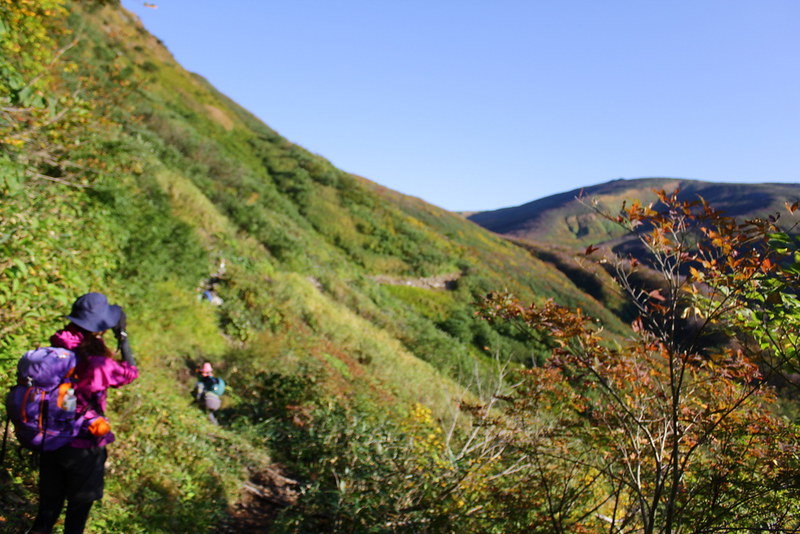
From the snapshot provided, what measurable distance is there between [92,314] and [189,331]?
20.8ft

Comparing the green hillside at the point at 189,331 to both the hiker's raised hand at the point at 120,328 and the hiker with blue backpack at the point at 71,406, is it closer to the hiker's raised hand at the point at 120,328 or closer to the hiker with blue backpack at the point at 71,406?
the hiker with blue backpack at the point at 71,406

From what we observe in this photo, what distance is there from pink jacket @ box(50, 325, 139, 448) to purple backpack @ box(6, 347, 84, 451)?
75 mm

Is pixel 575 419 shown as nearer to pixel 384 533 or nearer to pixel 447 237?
pixel 384 533

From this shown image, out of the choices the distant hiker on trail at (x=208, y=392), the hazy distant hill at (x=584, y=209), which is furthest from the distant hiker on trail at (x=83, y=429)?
the hazy distant hill at (x=584, y=209)

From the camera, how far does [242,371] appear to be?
8.61 metres

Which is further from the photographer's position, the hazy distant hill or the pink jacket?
the hazy distant hill

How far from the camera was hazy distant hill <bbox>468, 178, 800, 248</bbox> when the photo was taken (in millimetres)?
75062

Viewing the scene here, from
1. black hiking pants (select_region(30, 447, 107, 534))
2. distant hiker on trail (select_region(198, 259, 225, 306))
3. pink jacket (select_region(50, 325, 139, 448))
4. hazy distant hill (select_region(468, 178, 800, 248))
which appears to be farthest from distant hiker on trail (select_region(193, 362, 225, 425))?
hazy distant hill (select_region(468, 178, 800, 248))

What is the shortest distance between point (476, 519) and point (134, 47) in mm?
31357

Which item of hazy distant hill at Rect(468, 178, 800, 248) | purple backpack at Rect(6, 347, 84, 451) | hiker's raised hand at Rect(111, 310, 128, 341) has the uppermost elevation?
hazy distant hill at Rect(468, 178, 800, 248)

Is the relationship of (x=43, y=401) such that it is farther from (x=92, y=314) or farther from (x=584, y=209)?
(x=584, y=209)

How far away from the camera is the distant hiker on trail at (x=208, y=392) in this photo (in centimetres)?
704

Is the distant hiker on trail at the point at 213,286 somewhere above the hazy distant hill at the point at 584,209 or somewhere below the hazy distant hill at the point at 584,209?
below

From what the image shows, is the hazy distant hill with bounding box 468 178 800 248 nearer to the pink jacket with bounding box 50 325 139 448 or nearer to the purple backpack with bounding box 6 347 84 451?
the pink jacket with bounding box 50 325 139 448
